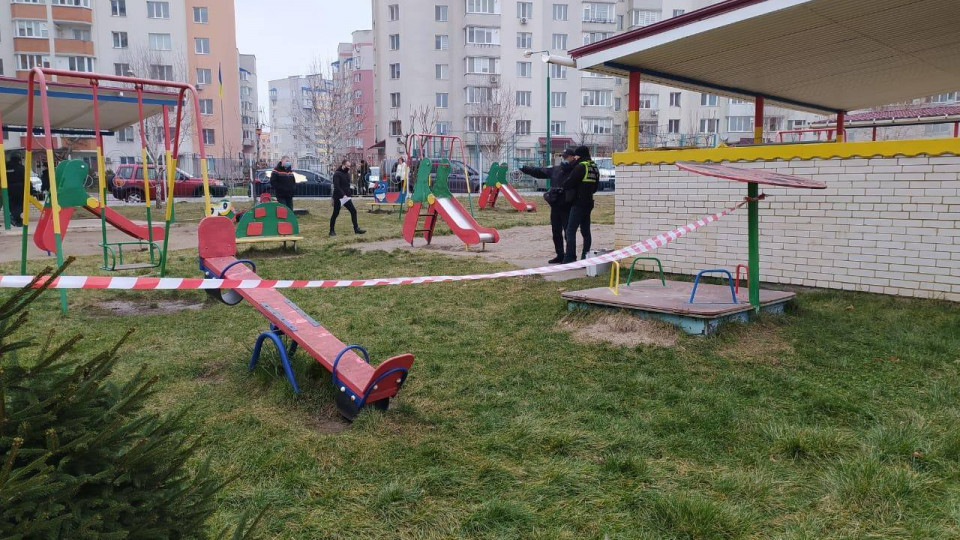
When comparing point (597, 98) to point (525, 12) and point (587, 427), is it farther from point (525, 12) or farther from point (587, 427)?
point (587, 427)

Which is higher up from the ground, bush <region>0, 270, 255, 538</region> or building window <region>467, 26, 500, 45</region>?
building window <region>467, 26, 500, 45</region>

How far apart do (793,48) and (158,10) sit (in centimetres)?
5915

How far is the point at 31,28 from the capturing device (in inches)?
2055

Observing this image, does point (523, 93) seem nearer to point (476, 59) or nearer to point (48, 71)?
point (476, 59)

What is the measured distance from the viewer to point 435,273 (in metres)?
10.1

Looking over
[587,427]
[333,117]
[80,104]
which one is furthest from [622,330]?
[333,117]

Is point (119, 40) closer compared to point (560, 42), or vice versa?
point (119, 40)

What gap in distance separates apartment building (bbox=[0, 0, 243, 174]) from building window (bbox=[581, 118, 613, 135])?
99.1 feet

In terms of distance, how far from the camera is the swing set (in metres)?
7.47

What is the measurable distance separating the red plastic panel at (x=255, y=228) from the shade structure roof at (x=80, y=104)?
2304mm

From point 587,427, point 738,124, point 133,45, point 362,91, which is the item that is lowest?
point 587,427

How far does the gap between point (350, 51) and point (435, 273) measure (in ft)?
338

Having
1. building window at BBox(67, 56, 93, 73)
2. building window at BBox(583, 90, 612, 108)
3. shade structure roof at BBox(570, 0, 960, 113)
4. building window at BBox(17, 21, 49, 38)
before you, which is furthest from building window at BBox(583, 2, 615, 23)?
shade structure roof at BBox(570, 0, 960, 113)

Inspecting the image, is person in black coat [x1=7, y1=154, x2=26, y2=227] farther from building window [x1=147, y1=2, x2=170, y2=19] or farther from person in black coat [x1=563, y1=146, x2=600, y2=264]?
building window [x1=147, y1=2, x2=170, y2=19]
